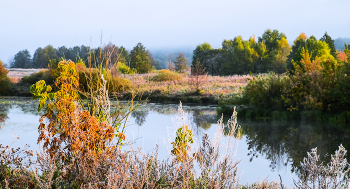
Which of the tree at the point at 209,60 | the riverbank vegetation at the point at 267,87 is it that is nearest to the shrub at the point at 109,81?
the riverbank vegetation at the point at 267,87

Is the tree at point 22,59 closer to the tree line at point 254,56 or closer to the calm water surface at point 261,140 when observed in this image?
the tree line at point 254,56

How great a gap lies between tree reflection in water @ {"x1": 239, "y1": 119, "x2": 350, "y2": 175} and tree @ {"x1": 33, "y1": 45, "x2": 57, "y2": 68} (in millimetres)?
A: 47233

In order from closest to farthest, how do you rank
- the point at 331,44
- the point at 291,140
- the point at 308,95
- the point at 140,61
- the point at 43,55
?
the point at 291,140 < the point at 308,95 < the point at 331,44 < the point at 140,61 < the point at 43,55

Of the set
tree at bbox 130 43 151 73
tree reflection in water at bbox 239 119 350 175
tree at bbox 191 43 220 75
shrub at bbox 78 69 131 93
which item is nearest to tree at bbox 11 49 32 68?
tree at bbox 130 43 151 73

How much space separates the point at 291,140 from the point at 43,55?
2011 inches

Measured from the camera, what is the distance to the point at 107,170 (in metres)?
2.57

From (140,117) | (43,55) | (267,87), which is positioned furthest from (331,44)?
(43,55)

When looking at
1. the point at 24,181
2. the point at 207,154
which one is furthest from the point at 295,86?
the point at 24,181

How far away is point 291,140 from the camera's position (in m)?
6.84

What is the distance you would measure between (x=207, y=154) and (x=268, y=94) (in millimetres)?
8226

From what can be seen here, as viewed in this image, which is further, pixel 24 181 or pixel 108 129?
pixel 108 129

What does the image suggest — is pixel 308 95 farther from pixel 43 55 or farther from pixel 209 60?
Result: pixel 43 55

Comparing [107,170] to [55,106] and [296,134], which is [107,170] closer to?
[55,106]

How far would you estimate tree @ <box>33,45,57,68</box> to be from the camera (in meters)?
50.1
